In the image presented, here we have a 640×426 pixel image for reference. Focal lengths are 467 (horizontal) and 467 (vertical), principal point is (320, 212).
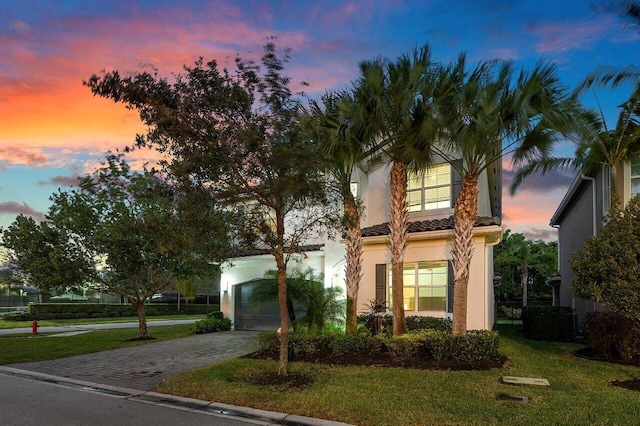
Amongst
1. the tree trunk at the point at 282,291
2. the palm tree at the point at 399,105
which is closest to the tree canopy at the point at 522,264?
the palm tree at the point at 399,105

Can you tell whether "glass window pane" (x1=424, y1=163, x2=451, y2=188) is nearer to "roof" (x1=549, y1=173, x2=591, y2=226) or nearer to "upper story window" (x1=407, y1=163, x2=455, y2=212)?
"upper story window" (x1=407, y1=163, x2=455, y2=212)

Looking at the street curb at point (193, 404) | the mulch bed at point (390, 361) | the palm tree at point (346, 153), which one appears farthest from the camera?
the palm tree at point (346, 153)

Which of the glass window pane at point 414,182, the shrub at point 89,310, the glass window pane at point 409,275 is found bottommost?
the shrub at point 89,310

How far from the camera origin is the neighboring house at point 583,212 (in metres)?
13.8

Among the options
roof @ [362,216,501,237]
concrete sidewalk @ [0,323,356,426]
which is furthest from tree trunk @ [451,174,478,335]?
concrete sidewalk @ [0,323,356,426]

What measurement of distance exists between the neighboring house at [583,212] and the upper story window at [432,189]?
4536mm

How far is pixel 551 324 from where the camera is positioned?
15898mm

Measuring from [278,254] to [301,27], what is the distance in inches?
217

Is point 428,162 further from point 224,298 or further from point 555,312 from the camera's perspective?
point 224,298

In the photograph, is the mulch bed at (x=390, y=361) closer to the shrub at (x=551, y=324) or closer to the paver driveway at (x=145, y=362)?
the paver driveway at (x=145, y=362)

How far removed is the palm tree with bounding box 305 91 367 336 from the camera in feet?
39.1

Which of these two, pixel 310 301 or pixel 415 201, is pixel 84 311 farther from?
pixel 415 201

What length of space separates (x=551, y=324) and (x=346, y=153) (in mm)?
9655

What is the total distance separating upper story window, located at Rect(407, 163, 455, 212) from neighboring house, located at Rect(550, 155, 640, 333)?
4536 mm
